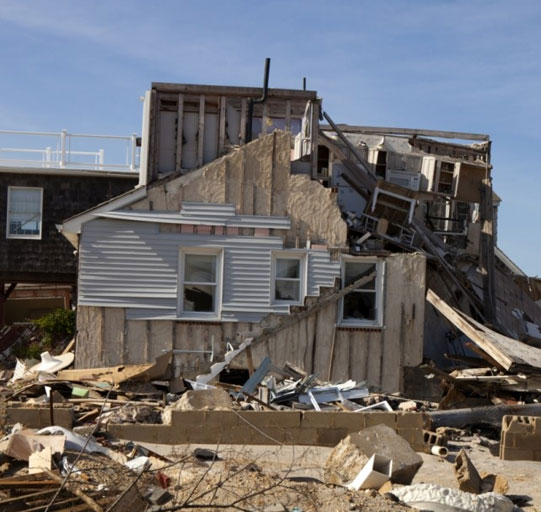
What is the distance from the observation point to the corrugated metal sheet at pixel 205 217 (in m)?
21.0

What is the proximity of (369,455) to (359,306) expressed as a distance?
8.93 meters

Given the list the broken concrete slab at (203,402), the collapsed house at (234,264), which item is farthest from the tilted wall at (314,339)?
the broken concrete slab at (203,402)

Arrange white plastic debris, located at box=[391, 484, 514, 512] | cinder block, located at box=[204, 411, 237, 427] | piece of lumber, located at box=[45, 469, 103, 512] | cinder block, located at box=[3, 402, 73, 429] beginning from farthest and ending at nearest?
1. cinder block, located at box=[204, 411, 237, 427]
2. cinder block, located at box=[3, 402, 73, 429]
3. white plastic debris, located at box=[391, 484, 514, 512]
4. piece of lumber, located at box=[45, 469, 103, 512]

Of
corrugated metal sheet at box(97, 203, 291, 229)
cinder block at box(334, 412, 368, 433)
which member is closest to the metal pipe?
corrugated metal sheet at box(97, 203, 291, 229)

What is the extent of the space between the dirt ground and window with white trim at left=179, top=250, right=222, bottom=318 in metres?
6.34

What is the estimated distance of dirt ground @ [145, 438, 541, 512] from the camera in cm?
1045

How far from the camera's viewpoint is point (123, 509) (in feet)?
30.1

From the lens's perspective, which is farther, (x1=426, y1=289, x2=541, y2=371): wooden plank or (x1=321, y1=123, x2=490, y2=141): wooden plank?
(x1=321, y1=123, x2=490, y2=141): wooden plank

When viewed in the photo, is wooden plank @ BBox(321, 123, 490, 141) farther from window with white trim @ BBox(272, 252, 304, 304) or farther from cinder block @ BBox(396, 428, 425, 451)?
cinder block @ BBox(396, 428, 425, 451)

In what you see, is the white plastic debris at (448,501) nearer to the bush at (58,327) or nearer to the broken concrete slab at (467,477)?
the broken concrete slab at (467,477)

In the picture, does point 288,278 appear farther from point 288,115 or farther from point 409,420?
point 409,420

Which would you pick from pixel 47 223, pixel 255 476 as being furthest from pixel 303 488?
pixel 47 223

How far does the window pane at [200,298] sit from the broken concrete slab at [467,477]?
913 cm

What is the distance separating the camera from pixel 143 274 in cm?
2112
